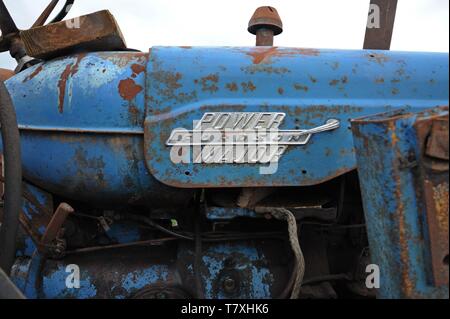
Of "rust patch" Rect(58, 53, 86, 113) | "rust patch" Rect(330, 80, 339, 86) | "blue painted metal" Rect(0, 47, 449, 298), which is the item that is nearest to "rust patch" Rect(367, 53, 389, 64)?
"blue painted metal" Rect(0, 47, 449, 298)

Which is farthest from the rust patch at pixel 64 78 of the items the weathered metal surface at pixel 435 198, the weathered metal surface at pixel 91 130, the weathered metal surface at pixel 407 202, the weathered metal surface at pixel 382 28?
the weathered metal surface at pixel 382 28

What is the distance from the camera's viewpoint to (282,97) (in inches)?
Result: 61.4

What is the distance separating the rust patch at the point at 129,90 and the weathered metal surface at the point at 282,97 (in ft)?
0.16

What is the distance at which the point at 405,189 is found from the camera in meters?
1.11

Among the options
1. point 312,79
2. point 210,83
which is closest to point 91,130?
point 210,83

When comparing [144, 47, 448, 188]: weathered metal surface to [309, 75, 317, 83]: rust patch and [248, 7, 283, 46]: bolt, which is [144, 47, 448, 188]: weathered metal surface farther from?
[248, 7, 283, 46]: bolt

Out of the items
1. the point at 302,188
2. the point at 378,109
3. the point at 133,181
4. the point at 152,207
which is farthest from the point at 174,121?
the point at 378,109

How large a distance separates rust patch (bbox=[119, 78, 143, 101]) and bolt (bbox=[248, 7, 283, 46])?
0.76 metres

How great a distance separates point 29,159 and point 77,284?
489 millimetres

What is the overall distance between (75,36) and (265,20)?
852mm

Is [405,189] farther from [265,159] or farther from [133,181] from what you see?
[133,181]

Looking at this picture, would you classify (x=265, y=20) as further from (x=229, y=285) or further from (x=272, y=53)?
(x=229, y=285)

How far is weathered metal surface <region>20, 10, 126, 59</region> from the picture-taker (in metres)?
1.67
